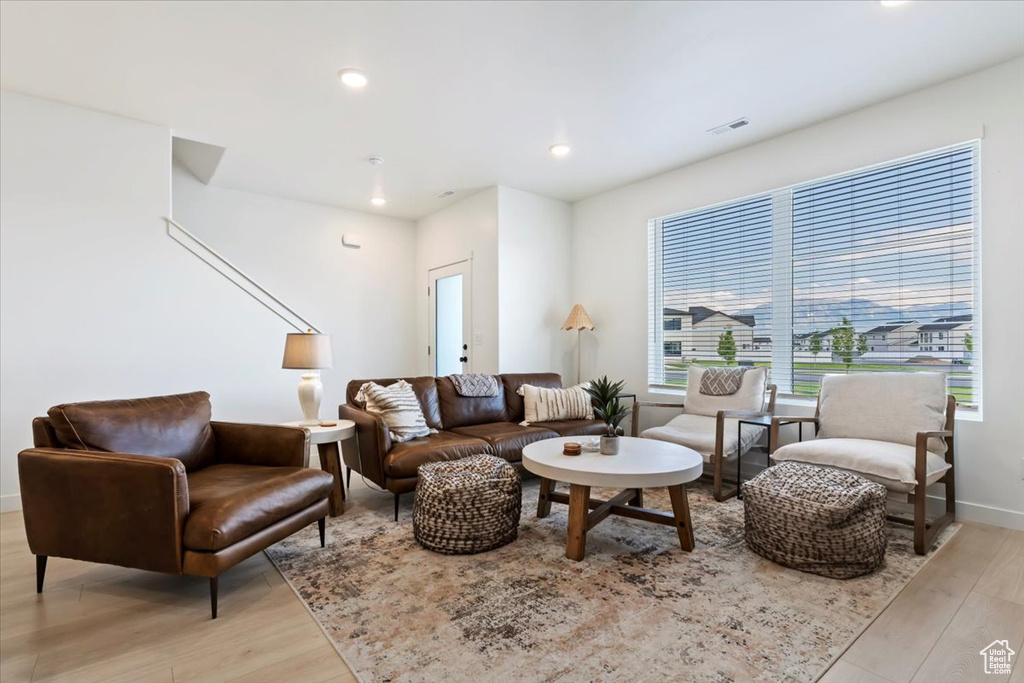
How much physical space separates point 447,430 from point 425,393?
13.2 inches

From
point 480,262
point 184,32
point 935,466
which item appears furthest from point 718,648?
point 480,262

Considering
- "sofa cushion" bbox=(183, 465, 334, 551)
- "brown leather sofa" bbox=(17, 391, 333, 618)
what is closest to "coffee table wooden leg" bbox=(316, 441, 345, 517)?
"sofa cushion" bbox=(183, 465, 334, 551)

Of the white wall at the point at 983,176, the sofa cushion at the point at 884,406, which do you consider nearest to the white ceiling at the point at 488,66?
the white wall at the point at 983,176

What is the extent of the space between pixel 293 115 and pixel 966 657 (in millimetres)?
4476

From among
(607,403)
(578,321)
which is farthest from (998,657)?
(578,321)

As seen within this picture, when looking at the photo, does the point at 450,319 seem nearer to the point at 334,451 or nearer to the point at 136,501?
the point at 334,451

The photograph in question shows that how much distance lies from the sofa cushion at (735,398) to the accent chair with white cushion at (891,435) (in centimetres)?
51

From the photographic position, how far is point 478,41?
266cm

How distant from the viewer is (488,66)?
9.45 feet

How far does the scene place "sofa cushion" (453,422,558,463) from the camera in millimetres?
3457

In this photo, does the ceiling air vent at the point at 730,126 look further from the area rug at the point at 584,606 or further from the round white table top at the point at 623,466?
the area rug at the point at 584,606

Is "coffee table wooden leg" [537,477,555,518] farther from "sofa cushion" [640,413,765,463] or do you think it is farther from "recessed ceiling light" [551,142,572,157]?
"recessed ceiling light" [551,142,572,157]

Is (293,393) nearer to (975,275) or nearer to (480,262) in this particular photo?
(480,262)

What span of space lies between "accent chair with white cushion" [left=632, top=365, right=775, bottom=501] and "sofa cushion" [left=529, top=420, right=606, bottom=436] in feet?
1.06
